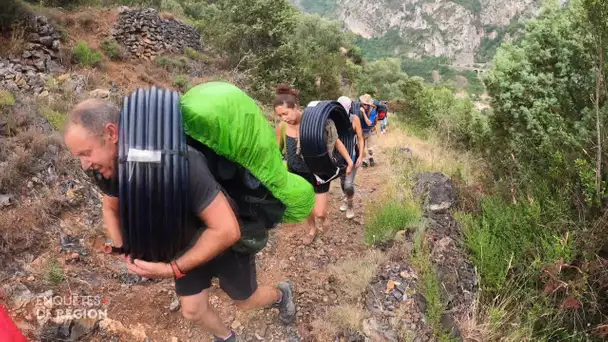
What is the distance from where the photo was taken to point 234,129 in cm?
174

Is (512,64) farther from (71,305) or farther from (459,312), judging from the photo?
(71,305)

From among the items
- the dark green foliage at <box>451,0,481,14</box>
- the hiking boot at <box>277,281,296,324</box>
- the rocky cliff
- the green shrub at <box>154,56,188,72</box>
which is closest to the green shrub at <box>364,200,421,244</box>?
the hiking boot at <box>277,281,296,324</box>

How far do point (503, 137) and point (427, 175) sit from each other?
6.34 ft

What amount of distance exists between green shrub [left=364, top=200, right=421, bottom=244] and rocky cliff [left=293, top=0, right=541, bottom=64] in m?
120

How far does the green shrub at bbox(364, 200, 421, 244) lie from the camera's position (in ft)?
12.9

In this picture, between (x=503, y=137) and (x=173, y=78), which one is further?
(x=173, y=78)

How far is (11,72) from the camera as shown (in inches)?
298

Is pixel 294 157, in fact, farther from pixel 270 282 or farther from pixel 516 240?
pixel 516 240

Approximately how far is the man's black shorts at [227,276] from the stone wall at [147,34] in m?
12.5

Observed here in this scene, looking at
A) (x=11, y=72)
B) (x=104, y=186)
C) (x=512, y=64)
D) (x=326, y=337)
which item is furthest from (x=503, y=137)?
(x=11, y=72)

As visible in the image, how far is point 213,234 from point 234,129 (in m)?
0.46

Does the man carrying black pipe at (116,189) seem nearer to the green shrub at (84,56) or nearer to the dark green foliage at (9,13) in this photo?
the dark green foliage at (9,13)

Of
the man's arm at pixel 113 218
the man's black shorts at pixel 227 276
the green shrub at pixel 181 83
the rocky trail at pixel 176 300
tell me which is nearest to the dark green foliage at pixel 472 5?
the green shrub at pixel 181 83

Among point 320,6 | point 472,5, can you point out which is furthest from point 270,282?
point 320,6
